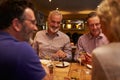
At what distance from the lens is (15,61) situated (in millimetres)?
1254

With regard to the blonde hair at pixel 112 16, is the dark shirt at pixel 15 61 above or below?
below

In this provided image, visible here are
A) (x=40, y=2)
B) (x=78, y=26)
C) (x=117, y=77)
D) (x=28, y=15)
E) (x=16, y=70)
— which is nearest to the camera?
(x=117, y=77)

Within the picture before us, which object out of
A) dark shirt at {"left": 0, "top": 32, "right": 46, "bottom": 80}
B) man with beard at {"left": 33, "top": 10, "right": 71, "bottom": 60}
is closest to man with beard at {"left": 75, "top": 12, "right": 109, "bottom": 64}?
man with beard at {"left": 33, "top": 10, "right": 71, "bottom": 60}

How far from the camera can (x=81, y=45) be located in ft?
10.9

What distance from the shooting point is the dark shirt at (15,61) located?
1.26m

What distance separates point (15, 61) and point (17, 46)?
0.09 metres

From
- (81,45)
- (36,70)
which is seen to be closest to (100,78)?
(36,70)

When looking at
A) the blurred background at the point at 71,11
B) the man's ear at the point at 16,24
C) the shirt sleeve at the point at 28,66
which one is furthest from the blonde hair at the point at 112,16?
the blurred background at the point at 71,11

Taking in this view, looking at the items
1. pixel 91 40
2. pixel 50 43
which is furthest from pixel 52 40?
pixel 91 40

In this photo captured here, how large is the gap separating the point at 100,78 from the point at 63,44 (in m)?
2.32

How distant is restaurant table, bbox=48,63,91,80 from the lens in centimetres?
209

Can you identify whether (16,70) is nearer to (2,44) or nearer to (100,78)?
(2,44)

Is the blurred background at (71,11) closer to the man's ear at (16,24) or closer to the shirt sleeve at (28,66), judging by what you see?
the man's ear at (16,24)

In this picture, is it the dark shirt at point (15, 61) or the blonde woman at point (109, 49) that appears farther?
the dark shirt at point (15, 61)
